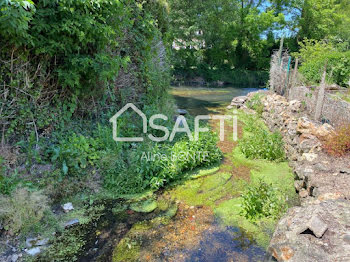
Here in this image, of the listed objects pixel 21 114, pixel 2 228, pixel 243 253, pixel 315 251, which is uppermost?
pixel 21 114

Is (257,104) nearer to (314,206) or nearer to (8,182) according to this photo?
(314,206)

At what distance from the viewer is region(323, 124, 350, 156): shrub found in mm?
4393

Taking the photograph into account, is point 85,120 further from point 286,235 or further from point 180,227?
point 286,235

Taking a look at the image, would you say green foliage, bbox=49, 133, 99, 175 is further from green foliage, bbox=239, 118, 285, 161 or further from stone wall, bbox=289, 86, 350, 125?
stone wall, bbox=289, 86, 350, 125

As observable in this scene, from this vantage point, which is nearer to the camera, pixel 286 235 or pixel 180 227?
pixel 286 235

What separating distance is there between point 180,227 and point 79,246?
51.0 inches

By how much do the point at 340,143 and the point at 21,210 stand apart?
506 cm

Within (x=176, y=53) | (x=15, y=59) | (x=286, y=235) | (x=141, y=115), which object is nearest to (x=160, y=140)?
(x=141, y=115)

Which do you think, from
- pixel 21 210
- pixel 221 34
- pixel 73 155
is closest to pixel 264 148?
pixel 73 155

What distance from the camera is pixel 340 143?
4.44 meters

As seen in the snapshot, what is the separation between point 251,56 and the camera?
80.9 ft

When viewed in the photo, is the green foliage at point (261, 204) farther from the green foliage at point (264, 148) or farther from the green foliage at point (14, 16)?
the green foliage at point (14, 16)

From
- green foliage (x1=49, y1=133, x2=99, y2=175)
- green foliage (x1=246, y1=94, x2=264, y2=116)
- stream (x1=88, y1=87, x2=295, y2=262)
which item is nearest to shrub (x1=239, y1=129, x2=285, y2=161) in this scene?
stream (x1=88, y1=87, x2=295, y2=262)

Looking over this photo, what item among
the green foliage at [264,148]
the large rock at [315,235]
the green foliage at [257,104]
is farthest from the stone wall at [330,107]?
the large rock at [315,235]
